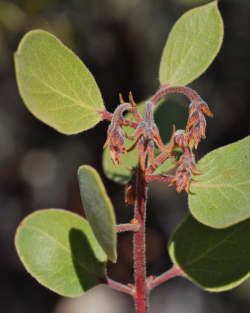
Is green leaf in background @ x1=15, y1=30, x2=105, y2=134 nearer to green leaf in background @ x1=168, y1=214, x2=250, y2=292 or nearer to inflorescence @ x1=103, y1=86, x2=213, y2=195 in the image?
inflorescence @ x1=103, y1=86, x2=213, y2=195

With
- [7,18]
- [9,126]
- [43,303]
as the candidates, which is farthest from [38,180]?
[7,18]

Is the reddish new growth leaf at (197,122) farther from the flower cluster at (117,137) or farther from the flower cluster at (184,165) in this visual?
the flower cluster at (117,137)

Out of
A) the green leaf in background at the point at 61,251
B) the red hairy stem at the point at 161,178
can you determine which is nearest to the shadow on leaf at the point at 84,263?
the green leaf in background at the point at 61,251

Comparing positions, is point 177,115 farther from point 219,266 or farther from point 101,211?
point 101,211

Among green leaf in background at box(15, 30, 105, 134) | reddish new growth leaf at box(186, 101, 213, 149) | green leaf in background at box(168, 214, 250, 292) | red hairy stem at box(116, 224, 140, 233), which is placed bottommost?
green leaf in background at box(168, 214, 250, 292)

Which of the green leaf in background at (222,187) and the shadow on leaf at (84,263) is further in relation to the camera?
the shadow on leaf at (84,263)

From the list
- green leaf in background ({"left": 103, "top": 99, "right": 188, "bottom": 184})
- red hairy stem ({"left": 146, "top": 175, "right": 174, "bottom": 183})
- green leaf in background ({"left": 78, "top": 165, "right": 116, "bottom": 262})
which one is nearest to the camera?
green leaf in background ({"left": 78, "top": 165, "right": 116, "bottom": 262})

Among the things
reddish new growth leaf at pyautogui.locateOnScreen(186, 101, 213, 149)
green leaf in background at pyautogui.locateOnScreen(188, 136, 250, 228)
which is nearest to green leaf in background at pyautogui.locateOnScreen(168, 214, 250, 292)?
green leaf in background at pyautogui.locateOnScreen(188, 136, 250, 228)
